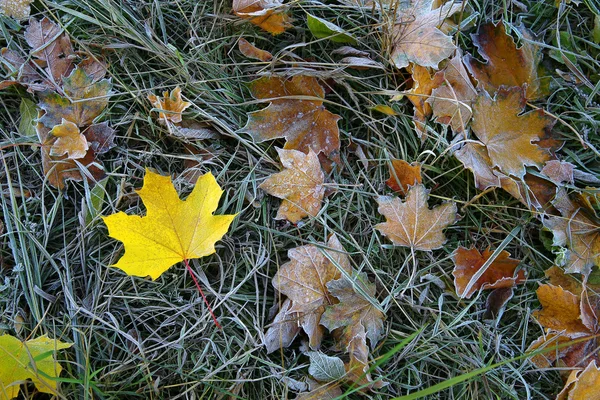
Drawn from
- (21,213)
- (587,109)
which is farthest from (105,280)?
(587,109)

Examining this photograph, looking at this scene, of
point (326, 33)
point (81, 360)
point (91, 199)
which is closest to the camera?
point (81, 360)

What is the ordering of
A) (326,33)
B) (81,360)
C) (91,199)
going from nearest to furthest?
(81,360) < (91,199) < (326,33)

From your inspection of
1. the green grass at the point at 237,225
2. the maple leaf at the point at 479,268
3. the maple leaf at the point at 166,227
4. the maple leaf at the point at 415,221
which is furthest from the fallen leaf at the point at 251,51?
the maple leaf at the point at 479,268

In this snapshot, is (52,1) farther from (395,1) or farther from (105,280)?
(395,1)

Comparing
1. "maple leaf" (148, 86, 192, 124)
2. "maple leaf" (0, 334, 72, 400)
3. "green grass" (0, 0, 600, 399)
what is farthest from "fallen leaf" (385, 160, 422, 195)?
"maple leaf" (0, 334, 72, 400)

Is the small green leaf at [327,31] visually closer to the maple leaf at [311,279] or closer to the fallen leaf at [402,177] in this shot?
the fallen leaf at [402,177]

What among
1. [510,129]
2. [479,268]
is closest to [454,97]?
[510,129]
